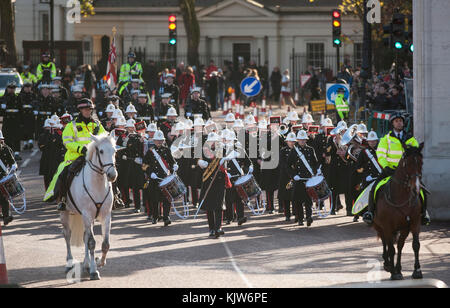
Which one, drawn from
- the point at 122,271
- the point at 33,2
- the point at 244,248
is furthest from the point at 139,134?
the point at 33,2

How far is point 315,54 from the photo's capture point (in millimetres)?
54312

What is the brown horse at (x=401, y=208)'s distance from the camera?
13133 millimetres

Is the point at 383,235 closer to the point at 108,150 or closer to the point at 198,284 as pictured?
the point at 198,284

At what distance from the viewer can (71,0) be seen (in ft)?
162

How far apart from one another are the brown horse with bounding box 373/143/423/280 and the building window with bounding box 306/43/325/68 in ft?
132

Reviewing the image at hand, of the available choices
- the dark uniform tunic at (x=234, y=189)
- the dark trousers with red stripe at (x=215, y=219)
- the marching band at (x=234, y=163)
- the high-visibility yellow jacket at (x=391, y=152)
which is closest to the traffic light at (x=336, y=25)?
the marching band at (x=234, y=163)

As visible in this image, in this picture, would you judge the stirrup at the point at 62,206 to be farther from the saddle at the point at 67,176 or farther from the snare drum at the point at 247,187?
the snare drum at the point at 247,187

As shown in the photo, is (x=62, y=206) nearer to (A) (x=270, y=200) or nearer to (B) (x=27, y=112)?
(A) (x=270, y=200)

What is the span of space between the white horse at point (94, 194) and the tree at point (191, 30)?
103 feet

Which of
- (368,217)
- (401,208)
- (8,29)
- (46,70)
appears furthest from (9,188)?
(8,29)

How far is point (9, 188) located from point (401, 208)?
27.0ft

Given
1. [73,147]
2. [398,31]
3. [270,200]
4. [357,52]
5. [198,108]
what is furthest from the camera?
[357,52]

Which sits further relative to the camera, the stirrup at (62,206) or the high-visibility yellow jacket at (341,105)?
the high-visibility yellow jacket at (341,105)

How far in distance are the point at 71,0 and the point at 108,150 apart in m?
36.9
